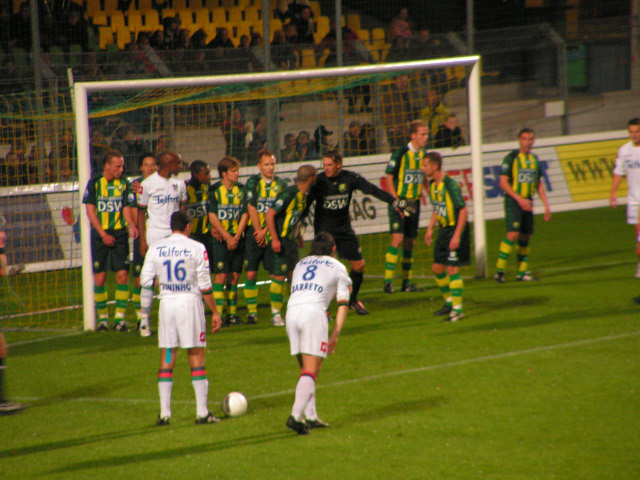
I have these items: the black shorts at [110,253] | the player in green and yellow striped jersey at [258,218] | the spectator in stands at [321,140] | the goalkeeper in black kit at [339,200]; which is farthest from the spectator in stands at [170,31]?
the goalkeeper in black kit at [339,200]

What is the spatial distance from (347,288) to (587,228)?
1149 centimetres

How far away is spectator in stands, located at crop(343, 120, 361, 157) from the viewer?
15.0 m

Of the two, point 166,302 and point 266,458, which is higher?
point 166,302

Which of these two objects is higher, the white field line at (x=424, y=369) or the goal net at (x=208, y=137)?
the goal net at (x=208, y=137)

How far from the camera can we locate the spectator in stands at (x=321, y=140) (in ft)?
45.4

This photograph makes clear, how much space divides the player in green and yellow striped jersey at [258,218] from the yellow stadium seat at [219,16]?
1228cm

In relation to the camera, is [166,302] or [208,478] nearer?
[208,478]

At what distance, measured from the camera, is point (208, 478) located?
545 centimetres

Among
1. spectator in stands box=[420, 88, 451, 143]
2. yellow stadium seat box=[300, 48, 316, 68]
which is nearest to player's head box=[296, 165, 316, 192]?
spectator in stands box=[420, 88, 451, 143]

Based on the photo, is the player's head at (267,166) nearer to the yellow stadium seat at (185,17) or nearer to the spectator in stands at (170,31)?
the spectator in stands at (170,31)

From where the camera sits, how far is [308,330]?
245 inches

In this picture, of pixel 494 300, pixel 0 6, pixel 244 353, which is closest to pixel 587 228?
pixel 494 300

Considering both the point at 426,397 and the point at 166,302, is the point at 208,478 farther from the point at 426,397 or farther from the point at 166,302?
the point at 426,397

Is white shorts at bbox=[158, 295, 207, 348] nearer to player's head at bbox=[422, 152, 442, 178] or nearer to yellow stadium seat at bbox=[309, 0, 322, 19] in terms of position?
player's head at bbox=[422, 152, 442, 178]
